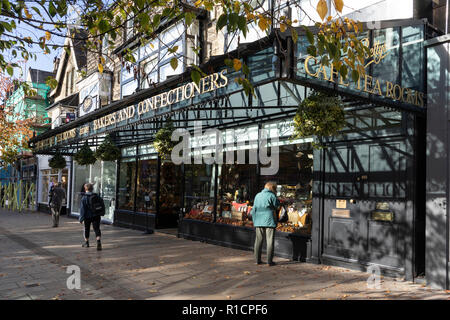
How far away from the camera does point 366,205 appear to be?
7234 mm

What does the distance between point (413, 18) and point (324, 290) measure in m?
5.16

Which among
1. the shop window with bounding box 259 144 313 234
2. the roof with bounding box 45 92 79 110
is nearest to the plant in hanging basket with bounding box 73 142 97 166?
the shop window with bounding box 259 144 313 234

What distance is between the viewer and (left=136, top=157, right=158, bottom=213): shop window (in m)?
14.2

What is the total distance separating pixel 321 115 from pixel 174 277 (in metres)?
3.84

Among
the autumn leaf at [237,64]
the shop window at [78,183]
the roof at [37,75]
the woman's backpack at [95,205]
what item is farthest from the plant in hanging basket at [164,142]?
the roof at [37,75]

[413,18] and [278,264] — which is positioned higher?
[413,18]

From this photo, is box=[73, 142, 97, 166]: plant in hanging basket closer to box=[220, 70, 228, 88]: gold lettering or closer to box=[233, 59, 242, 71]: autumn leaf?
box=[220, 70, 228, 88]: gold lettering

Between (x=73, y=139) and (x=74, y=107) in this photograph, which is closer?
(x=73, y=139)

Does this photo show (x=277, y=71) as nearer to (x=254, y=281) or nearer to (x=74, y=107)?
(x=254, y=281)

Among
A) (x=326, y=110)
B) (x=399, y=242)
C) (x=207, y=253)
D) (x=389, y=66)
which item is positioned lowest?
(x=207, y=253)

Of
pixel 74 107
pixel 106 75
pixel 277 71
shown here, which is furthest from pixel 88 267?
pixel 74 107

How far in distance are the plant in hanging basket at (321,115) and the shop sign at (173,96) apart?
56.1 inches

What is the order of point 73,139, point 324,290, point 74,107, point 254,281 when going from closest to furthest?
point 324,290 < point 254,281 < point 73,139 < point 74,107

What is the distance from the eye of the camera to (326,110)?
19.9ft
